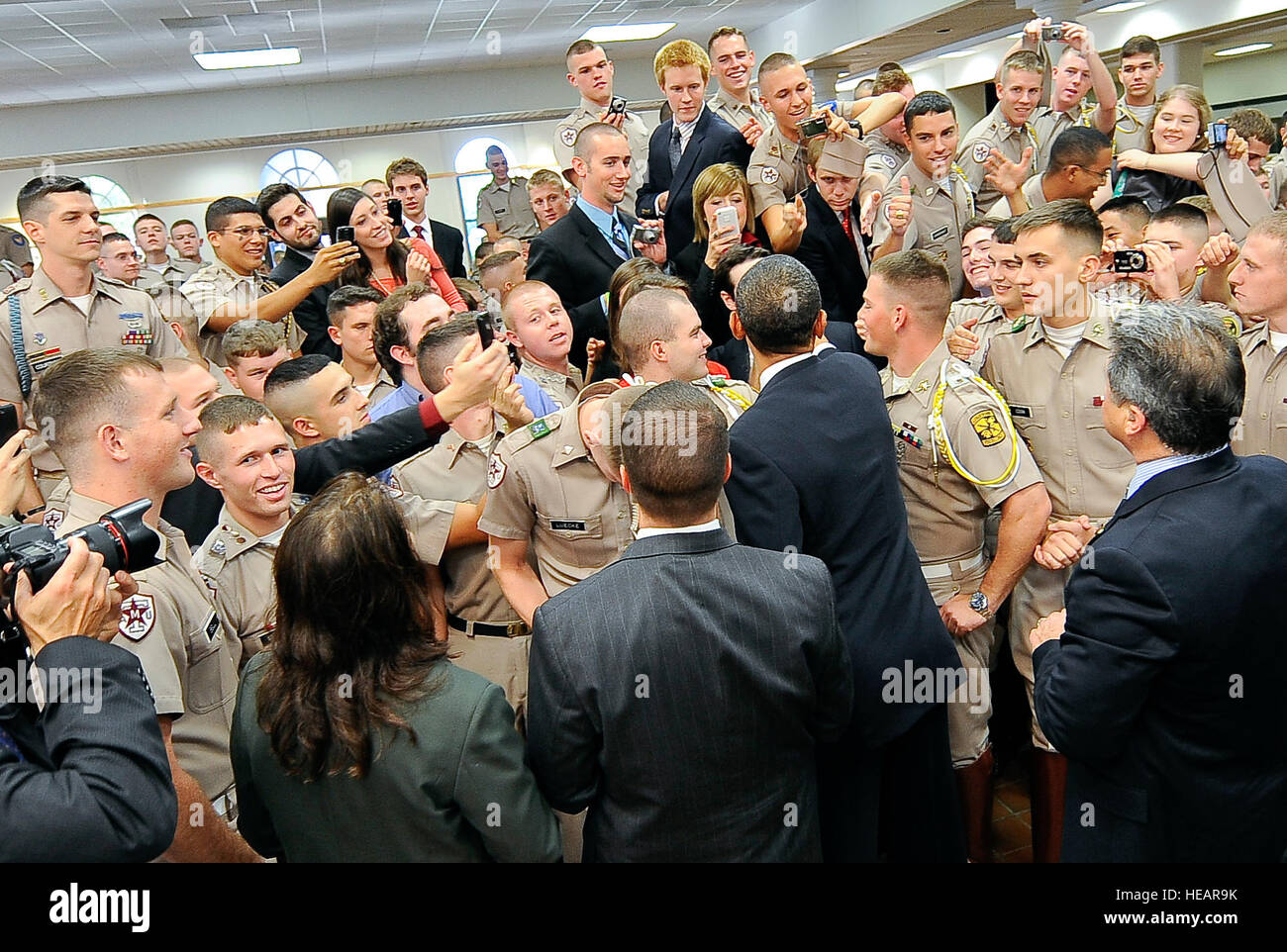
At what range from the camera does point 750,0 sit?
11.2 m

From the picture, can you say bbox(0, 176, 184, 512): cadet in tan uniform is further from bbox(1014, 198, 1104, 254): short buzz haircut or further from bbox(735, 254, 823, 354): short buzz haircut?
bbox(1014, 198, 1104, 254): short buzz haircut

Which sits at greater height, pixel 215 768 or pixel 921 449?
pixel 921 449

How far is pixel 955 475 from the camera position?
2621 millimetres

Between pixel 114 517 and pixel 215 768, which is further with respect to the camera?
→ pixel 215 768

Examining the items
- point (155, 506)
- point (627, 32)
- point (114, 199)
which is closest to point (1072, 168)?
point (155, 506)

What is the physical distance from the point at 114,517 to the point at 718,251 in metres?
2.59

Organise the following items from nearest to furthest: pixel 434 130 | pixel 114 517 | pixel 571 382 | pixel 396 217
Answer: pixel 114 517 → pixel 571 382 → pixel 396 217 → pixel 434 130

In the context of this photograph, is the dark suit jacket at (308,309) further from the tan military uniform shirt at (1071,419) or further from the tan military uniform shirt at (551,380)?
the tan military uniform shirt at (1071,419)

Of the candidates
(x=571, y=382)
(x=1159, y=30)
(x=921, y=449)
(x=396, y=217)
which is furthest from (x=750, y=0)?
(x=921, y=449)

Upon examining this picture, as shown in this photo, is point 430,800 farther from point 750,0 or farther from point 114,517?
point 750,0

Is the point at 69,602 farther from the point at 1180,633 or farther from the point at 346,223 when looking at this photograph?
the point at 346,223

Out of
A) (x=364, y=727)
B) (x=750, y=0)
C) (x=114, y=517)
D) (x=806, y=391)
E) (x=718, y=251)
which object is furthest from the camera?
(x=750, y=0)

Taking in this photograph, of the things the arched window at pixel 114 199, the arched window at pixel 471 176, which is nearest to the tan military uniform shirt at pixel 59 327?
the arched window at pixel 471 176
